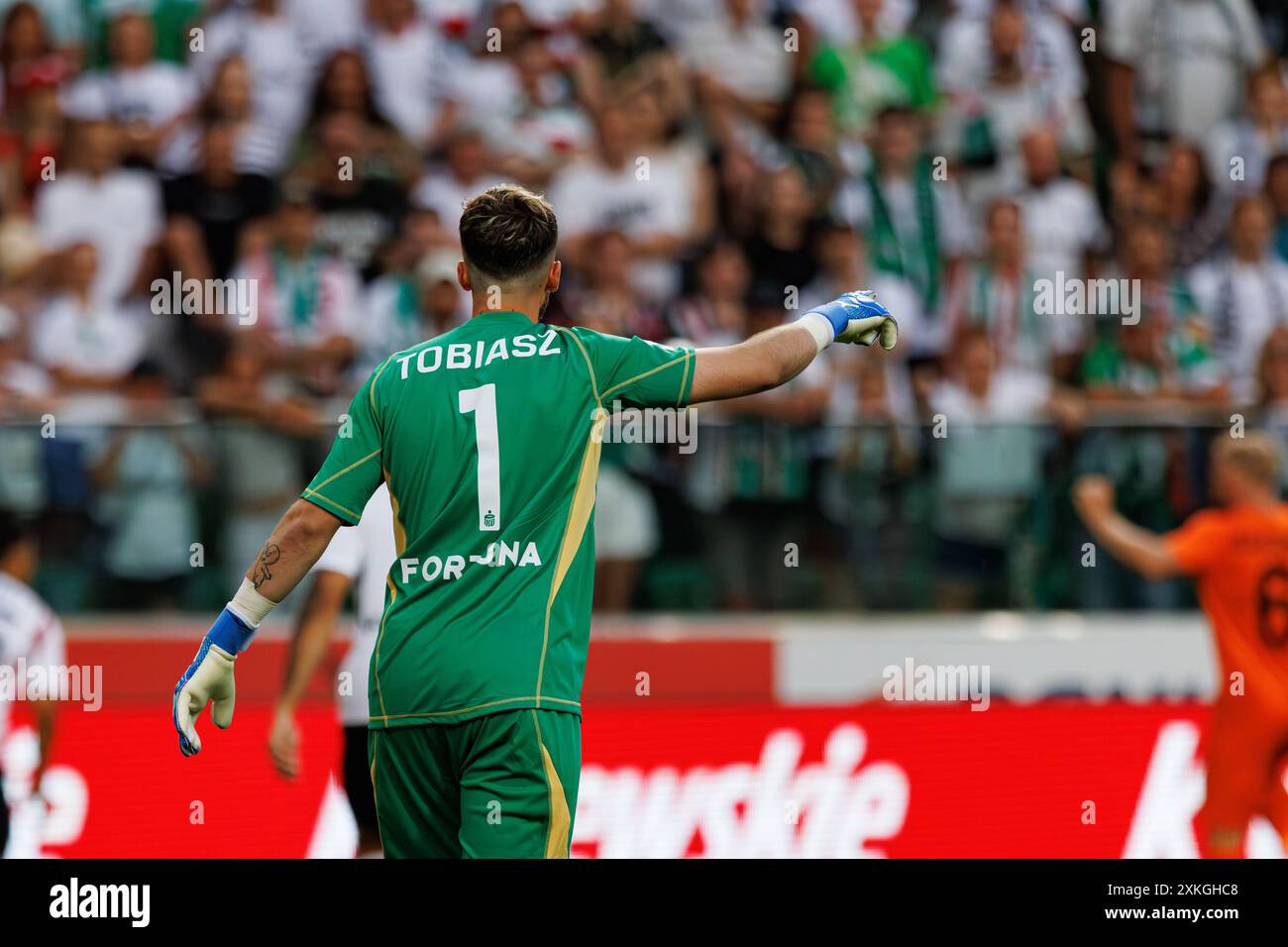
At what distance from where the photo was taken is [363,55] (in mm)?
12133

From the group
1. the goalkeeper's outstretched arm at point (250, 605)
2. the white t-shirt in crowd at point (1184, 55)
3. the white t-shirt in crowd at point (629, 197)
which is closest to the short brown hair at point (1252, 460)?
the white t-shirt in crowd at point (629, 197)

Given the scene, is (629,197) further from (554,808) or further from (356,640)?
(554,808)

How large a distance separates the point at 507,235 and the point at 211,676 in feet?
4.51

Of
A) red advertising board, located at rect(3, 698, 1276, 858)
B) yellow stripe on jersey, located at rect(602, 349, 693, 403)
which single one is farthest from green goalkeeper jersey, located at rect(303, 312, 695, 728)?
red advertising board, located at rect(3, 698, 1276, 858)

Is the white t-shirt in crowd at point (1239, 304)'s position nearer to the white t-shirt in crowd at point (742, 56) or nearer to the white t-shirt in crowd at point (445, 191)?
the white t-shirt in crowd at point (742, 56)

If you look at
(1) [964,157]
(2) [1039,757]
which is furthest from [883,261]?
(2) [1039,757]

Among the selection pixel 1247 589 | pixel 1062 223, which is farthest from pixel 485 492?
pixel 1062 223

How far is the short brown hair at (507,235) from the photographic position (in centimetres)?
504

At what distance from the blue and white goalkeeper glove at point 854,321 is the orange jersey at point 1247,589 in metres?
4.24

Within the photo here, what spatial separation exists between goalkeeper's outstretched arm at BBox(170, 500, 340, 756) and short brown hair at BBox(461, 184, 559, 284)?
0.76m

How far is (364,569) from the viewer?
25.7ft

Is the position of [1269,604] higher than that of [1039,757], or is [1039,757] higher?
[1269,604]

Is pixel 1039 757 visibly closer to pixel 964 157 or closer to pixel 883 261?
pixel 883 261
